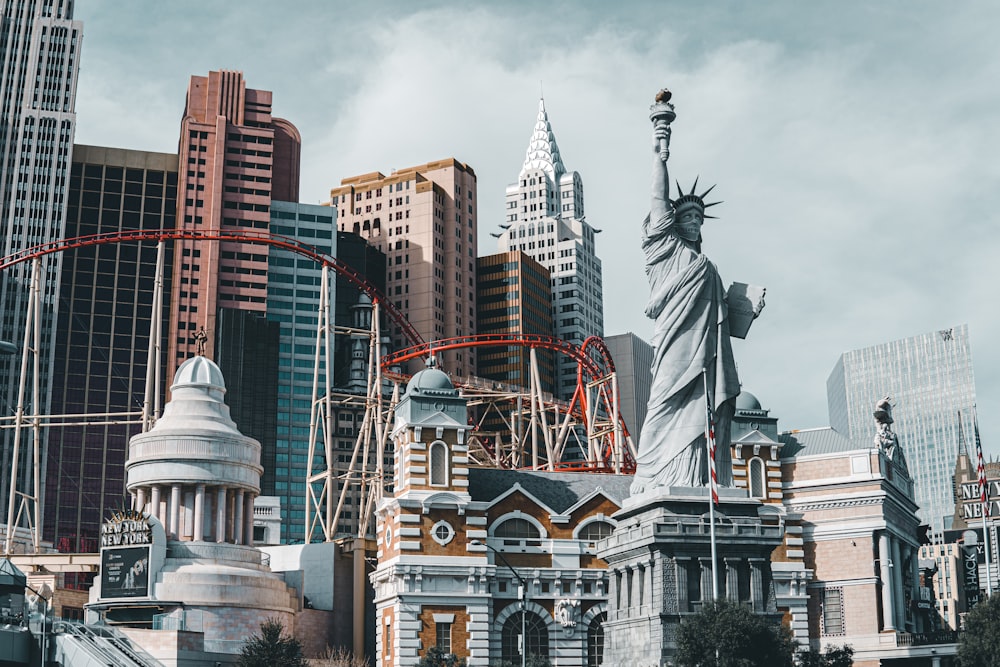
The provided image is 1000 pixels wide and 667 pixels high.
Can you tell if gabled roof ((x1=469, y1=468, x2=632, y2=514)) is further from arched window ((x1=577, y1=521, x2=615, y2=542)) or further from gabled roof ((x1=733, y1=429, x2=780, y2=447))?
gabled roof ((x1=733, y1=429, x2=780, y2=447))

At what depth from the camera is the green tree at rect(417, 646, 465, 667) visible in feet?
192

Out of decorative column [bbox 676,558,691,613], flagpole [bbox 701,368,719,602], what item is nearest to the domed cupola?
decorative column [bbox 676,558,691,613]

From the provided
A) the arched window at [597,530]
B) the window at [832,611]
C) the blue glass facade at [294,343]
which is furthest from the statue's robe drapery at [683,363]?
the blue glass facade at [294,343]

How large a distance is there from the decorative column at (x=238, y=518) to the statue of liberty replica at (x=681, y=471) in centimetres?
1961

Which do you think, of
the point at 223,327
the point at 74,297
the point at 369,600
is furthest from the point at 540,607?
the point at 74,297

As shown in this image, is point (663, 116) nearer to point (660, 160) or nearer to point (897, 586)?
point (660, 160)

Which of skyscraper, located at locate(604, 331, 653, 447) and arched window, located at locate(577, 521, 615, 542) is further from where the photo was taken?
skyscraper, located at locate(604, 331, 653, 447)

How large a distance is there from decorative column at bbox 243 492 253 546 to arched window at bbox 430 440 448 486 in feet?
36.7

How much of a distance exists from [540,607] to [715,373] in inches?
601

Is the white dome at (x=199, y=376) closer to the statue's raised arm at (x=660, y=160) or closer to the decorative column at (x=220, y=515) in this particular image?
the decorative column at (x=220, y=515)

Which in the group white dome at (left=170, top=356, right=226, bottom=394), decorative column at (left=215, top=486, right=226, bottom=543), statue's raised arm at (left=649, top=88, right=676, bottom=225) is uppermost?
statue's raised arm at (left=649, top=88, right=676, bottom=225)

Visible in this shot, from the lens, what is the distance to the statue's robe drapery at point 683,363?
62219mm

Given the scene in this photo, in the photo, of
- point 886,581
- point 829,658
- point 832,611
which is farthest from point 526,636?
point 886,581

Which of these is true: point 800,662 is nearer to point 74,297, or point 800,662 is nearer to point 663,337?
point 663,337
